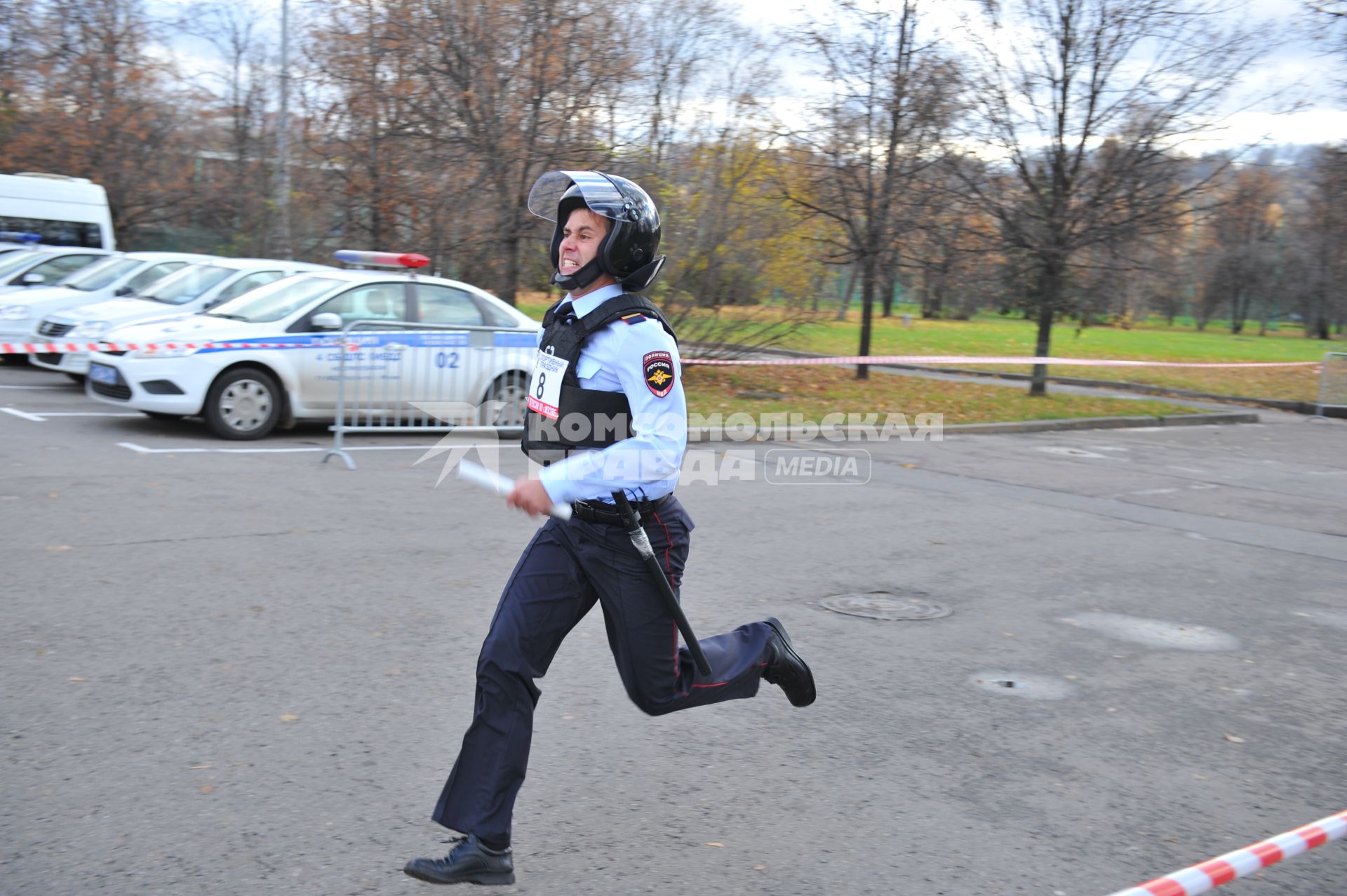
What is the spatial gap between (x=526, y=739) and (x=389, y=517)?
16.9 feet

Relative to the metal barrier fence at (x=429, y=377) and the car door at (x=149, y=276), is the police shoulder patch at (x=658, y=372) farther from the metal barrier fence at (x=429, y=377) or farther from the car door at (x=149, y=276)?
the car door at (x=149, y=276)

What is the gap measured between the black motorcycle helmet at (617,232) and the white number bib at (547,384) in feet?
0.74

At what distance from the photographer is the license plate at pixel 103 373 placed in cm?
1091

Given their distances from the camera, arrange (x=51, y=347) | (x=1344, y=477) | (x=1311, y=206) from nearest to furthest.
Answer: (x=1344, y=477) < (x=51, y=347) < (x=1311, y=206)

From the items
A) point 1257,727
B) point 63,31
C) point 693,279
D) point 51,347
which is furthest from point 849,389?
point 63,31

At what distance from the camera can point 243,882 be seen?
3.21 meters

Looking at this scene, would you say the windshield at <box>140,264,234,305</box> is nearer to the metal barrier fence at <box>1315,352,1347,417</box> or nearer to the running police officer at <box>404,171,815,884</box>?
the running police officer at <box>404,171,815,884</box>

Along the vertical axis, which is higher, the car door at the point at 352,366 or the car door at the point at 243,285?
the car door at the point at 243,285

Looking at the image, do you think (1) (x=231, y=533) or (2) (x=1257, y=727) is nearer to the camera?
(2) (x=1257, y=727)

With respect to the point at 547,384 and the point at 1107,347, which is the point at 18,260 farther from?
the point at 1107,347

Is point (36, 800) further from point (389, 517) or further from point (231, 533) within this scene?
point (389, 517)

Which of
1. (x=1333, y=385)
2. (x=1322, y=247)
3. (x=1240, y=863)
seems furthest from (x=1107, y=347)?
(x=1240, y=863)

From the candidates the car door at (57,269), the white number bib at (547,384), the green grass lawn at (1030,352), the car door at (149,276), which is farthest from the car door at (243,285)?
the white number bib at (547,384)

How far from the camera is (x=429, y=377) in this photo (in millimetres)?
11766
